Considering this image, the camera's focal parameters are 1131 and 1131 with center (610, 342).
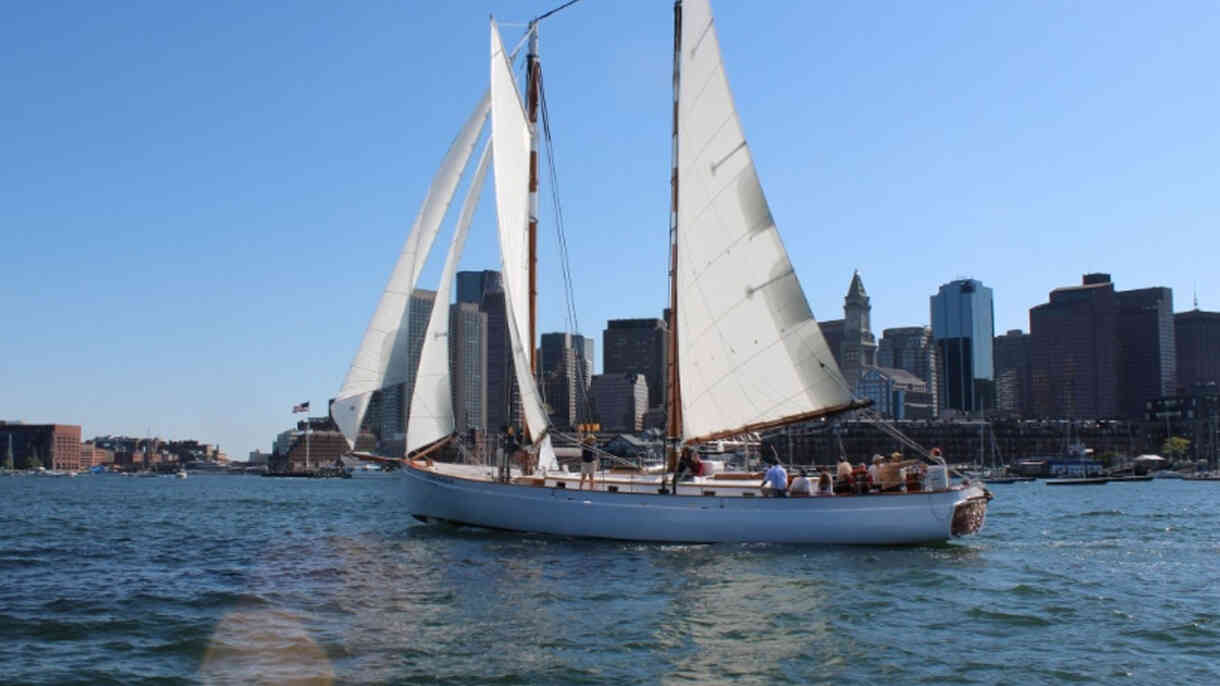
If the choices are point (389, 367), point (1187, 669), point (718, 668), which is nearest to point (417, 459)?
point (389, 367)

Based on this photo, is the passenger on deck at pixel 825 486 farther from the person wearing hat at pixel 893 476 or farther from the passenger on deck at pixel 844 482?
the person wearing hat at pixel 893 476

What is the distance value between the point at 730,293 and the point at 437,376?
429 inches

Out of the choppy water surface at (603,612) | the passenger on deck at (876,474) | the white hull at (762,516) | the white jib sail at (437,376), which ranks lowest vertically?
the choppy water surface at (603,612)

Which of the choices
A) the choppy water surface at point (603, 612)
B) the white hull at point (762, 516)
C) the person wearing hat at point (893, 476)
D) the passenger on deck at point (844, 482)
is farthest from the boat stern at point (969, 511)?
the passenger on deck at point (844, 482)

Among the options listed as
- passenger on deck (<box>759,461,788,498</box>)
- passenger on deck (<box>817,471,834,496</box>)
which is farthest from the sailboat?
passenger on deck (<box>817,471,834,496</box>)

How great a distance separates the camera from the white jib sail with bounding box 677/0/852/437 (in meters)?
36.7

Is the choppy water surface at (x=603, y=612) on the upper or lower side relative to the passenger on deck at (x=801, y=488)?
lower

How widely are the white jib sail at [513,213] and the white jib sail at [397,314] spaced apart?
170 cm

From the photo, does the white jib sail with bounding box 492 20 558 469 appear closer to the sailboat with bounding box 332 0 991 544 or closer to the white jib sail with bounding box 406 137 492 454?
the sailboat with bounding box 332 0 991 544

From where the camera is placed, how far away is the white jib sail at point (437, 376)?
40.1 metres

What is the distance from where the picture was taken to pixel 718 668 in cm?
1730

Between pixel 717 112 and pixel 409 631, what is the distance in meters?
22.5

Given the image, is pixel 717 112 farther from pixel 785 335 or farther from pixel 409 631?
pixel 409 631

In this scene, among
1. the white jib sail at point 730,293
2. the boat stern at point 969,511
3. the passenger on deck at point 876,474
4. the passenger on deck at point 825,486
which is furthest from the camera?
the white jib sail at point 730,293
